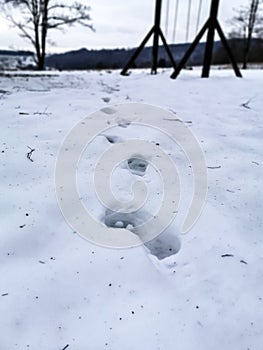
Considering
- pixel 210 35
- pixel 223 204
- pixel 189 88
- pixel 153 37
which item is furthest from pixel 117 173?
pixel 153 37

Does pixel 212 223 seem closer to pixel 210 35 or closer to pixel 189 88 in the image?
pixel 189 88

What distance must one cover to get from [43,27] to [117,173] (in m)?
13.2

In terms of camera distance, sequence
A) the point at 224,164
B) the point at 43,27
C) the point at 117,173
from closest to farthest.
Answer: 1. the point at 117,173
2. the point at 224,164
3. the point at 43,27

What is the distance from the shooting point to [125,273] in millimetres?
1361

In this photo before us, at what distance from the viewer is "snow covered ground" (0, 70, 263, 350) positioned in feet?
3.70

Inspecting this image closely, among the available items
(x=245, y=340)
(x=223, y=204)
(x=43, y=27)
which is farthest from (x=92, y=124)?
(x=43, y=27)

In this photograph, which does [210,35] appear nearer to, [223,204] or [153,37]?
[153,37]

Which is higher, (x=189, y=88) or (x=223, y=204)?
(x=189, y=88)

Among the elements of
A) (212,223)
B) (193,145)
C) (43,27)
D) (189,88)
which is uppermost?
(43,27)

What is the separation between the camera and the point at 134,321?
3.82ft

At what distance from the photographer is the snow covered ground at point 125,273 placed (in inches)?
44.4

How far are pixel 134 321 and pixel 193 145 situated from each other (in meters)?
1.63

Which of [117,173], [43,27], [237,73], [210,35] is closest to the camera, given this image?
[117,173]

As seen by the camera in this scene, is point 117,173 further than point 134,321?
Yes
